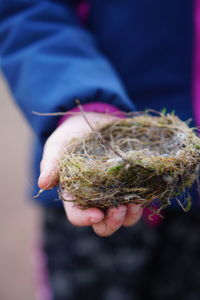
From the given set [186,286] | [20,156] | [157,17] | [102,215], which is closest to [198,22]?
[157,17]

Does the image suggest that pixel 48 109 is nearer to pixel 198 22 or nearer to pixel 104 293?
pixel 198 22

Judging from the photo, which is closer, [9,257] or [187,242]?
[187,242]

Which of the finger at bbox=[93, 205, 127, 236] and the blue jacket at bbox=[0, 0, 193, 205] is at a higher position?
the blue jacket at bbox=[0, 0, 193, 205]

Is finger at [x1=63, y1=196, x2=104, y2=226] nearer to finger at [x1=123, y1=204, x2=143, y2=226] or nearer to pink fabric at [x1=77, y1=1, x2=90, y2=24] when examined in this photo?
finger at [x1=123, y1=204, x2=143, y2=226]

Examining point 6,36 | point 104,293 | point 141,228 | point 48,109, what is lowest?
point 104,293

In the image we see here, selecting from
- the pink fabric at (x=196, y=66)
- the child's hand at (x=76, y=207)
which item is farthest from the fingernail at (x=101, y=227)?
the pink fabric at (x=196, y=66)

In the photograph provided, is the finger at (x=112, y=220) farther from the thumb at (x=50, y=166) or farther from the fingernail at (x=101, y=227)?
the thumb at (x=50, y=166)

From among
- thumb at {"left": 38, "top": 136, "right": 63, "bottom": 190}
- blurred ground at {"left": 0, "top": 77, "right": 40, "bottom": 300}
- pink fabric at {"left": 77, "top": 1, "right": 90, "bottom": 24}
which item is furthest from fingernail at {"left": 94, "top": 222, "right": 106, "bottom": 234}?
blurred ground at {"left": 0, "top": 77, "right": 40, "bottom": 300}

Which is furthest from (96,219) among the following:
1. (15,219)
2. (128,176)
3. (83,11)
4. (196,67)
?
(15,219)
